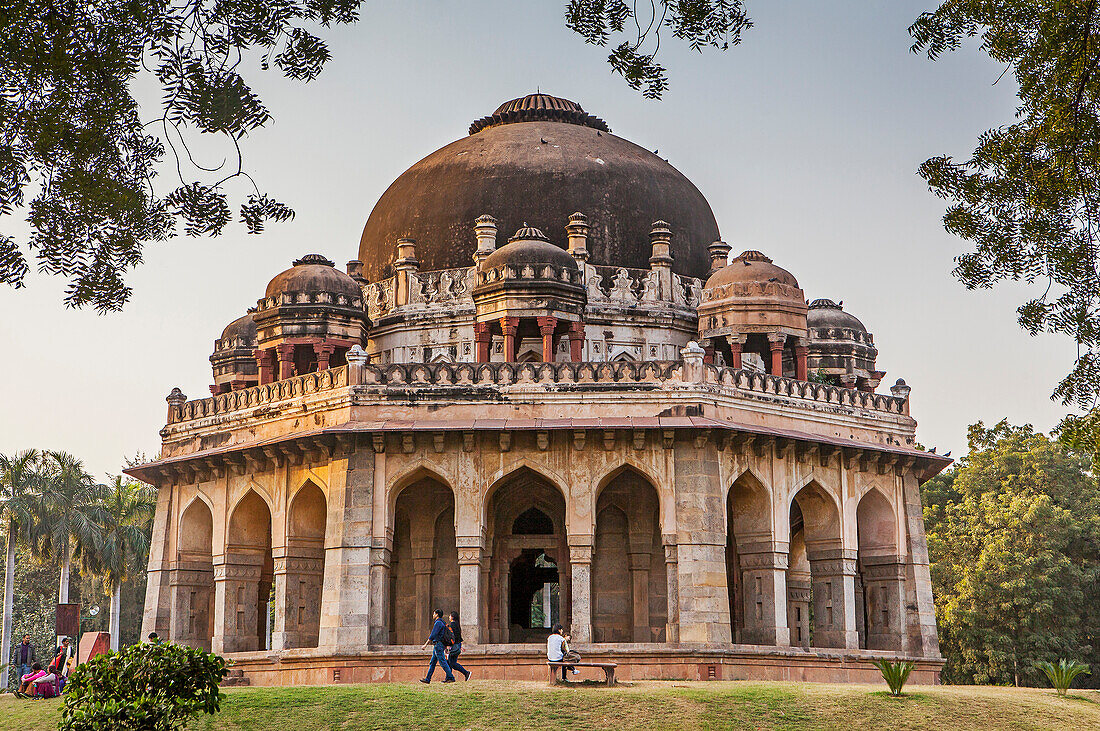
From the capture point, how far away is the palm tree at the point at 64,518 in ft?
129

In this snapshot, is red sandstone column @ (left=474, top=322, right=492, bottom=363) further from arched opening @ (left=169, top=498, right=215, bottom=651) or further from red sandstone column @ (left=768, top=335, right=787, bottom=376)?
arched opening @ (left=169, top=498, right=215, bottom=651)

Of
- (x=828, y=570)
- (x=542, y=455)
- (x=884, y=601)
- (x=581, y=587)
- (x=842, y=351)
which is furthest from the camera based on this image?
(x=842, y=351)

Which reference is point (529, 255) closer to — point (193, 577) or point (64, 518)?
point (193, 577)

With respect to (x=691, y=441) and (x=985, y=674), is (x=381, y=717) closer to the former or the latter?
(x=691, y=441)

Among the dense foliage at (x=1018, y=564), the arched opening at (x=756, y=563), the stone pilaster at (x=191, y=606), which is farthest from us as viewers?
the dense foliage at (x=1018, y=564)

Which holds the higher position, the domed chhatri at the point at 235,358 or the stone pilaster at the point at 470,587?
the domed chhatri at the point at 235,358

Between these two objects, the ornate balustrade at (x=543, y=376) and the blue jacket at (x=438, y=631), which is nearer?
the blue jacket at (x=438, y=631)

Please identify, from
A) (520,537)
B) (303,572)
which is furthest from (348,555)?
(520,537)

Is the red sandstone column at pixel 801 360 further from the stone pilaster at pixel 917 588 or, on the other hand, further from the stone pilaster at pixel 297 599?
the stone pilaster at pixel 297 599

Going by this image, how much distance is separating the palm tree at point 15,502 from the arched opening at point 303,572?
15839 mm

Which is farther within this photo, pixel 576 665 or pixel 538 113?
pixel 538 113

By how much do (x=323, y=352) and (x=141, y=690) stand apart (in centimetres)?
1251

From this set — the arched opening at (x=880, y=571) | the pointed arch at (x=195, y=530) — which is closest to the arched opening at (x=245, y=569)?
the pointed arch at (x=195, y=530)

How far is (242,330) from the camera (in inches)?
1219
